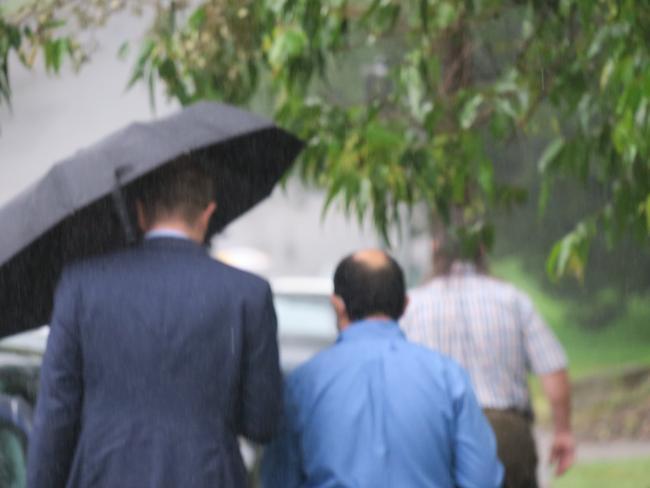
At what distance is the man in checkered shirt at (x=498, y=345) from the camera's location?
6918 millimetres

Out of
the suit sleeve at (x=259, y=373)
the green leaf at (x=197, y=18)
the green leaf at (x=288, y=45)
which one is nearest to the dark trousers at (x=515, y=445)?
the green leaf at (x=288, y=45)

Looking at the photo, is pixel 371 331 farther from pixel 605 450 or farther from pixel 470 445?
pixel 605 450

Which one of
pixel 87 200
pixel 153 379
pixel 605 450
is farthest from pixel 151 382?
pixel 605 450

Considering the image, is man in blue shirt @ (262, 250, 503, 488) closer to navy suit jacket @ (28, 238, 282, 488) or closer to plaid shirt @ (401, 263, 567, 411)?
navy suit jacket @ (28, 238, 282, 488)

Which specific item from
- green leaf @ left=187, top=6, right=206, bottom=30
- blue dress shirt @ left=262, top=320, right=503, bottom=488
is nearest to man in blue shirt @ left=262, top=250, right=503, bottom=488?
blue dress shirt @ left=262, top=320, right=503, bottom=488

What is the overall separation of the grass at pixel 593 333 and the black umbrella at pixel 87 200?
2912 centimetres

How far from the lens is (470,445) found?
4.59 meters

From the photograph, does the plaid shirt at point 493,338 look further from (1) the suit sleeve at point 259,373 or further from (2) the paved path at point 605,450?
(2) the paved path at point 605,450

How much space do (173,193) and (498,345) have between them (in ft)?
8.81

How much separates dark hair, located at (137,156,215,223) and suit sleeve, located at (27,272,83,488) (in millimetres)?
305

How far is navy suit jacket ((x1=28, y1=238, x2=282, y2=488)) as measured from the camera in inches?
168

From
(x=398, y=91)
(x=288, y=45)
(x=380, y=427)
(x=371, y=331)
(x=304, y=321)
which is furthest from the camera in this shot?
(x=304, y=321)

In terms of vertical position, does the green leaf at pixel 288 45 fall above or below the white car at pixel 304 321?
above

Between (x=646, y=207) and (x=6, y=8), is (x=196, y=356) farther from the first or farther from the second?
(x=6, y=8)
